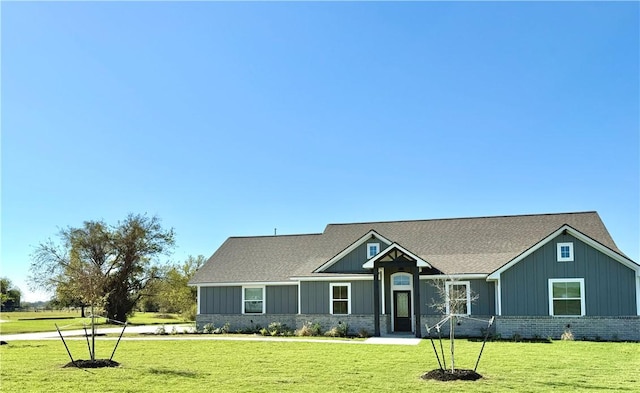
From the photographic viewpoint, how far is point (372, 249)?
28219 millimetres

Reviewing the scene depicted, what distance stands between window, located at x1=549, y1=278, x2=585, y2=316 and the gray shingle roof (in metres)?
2.69

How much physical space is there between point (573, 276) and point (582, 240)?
1.53m

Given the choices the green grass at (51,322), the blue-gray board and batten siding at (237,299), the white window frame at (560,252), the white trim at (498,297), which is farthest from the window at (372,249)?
the green grass at (51,322)

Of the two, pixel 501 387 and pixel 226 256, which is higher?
pixel 226 256

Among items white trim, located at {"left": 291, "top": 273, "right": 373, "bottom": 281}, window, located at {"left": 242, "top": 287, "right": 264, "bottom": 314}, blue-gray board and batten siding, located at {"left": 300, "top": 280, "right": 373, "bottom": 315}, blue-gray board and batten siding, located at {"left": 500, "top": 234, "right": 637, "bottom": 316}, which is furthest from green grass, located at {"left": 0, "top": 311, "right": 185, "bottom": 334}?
blue-gray board and batten siding, located at {"left": 500, "top": 234, "right": 637, "bottom": 316}

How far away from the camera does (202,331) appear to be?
3008 centimetres

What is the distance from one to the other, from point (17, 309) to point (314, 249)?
7441cm

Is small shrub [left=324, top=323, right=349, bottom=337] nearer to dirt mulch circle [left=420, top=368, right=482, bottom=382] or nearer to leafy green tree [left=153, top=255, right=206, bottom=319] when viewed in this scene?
dirt mulch circle [left=420, top=368, right=482, bottom=382]

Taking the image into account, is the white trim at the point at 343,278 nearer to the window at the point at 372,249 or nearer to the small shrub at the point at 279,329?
the window at the point at 372,249

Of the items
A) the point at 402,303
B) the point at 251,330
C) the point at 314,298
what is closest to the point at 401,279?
the point at 402,303

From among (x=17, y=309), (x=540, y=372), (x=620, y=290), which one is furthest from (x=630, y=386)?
(x=17, y=309)

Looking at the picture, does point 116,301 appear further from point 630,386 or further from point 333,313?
point 630,386

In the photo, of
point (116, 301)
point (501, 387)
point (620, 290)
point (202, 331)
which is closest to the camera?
point (501, 387)

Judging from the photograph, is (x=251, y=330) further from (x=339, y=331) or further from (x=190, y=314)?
(x=190, y=314)
